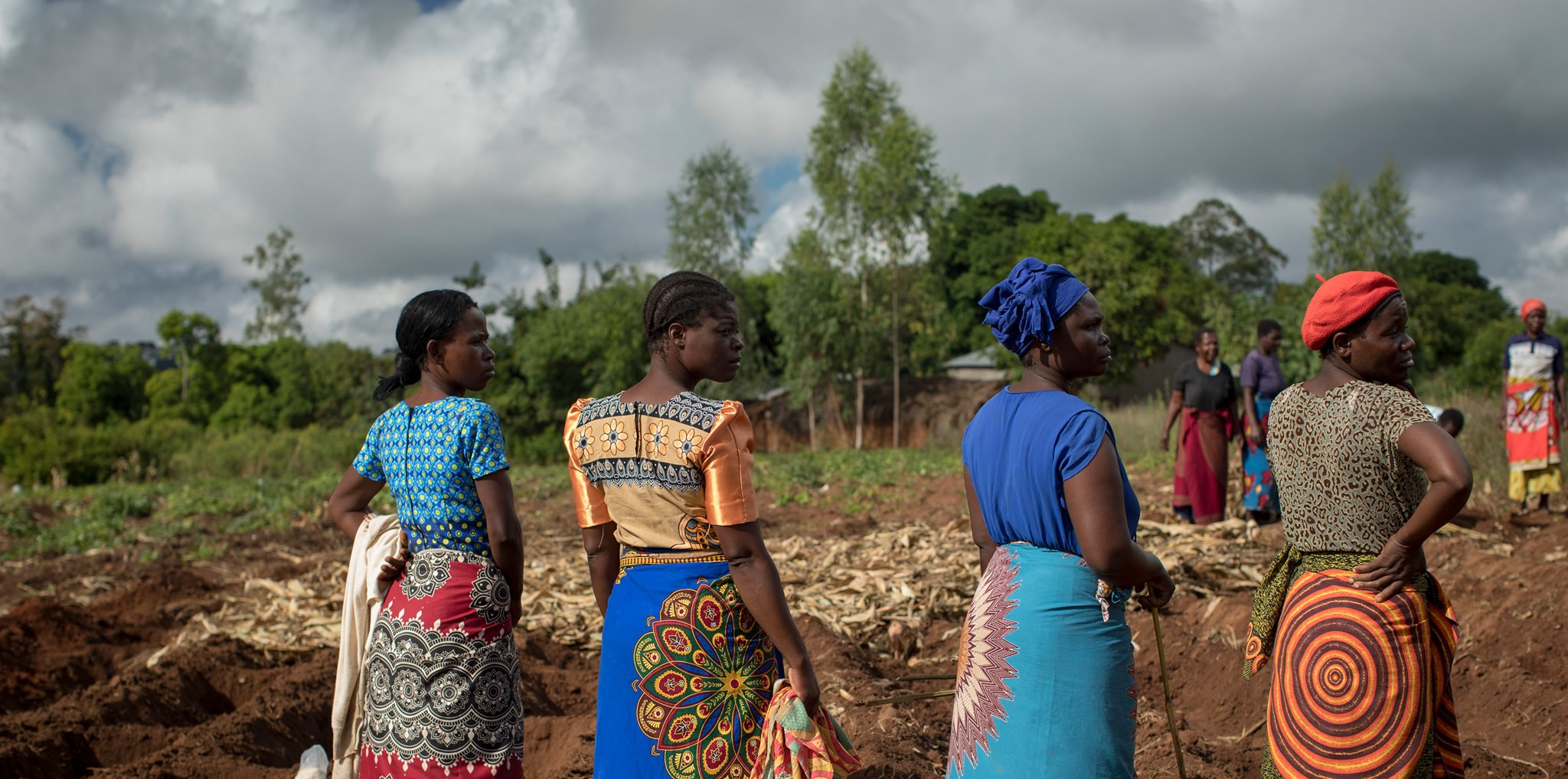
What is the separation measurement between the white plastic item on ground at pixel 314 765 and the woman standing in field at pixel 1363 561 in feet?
10.7

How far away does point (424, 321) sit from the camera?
9.82 feet

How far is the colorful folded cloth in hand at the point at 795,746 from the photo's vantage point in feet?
7.47

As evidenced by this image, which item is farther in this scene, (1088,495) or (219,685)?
(219,685)

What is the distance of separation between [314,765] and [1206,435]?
670 centimetres

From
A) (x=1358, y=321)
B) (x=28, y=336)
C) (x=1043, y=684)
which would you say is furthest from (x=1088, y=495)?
(x=28, y=336)

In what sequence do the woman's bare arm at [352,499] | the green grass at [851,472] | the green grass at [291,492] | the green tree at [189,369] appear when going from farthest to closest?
1. the green tree at [189,369]
2. the green grass at [851,472]
3. the green grass at [291,492]
4. the woman's bare arm at [352,499]

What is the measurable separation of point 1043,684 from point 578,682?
390cm

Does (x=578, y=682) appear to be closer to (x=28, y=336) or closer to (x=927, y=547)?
(x=927, y=547)

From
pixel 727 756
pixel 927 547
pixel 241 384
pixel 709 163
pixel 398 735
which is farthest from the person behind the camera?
pixel 241 384

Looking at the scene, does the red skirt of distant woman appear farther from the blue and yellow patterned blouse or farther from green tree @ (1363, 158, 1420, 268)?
green tree @ (1363, 158, 1420, 268)

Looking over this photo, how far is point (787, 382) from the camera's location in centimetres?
2464

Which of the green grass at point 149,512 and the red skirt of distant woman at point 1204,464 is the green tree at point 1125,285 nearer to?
the red skirt of distant woman at point 1204,464

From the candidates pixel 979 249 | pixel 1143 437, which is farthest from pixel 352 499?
pixel 979 249

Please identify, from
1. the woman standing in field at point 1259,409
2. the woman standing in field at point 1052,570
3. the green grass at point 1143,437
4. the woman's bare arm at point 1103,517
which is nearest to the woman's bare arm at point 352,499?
the woman standing in field at point 1052,570
